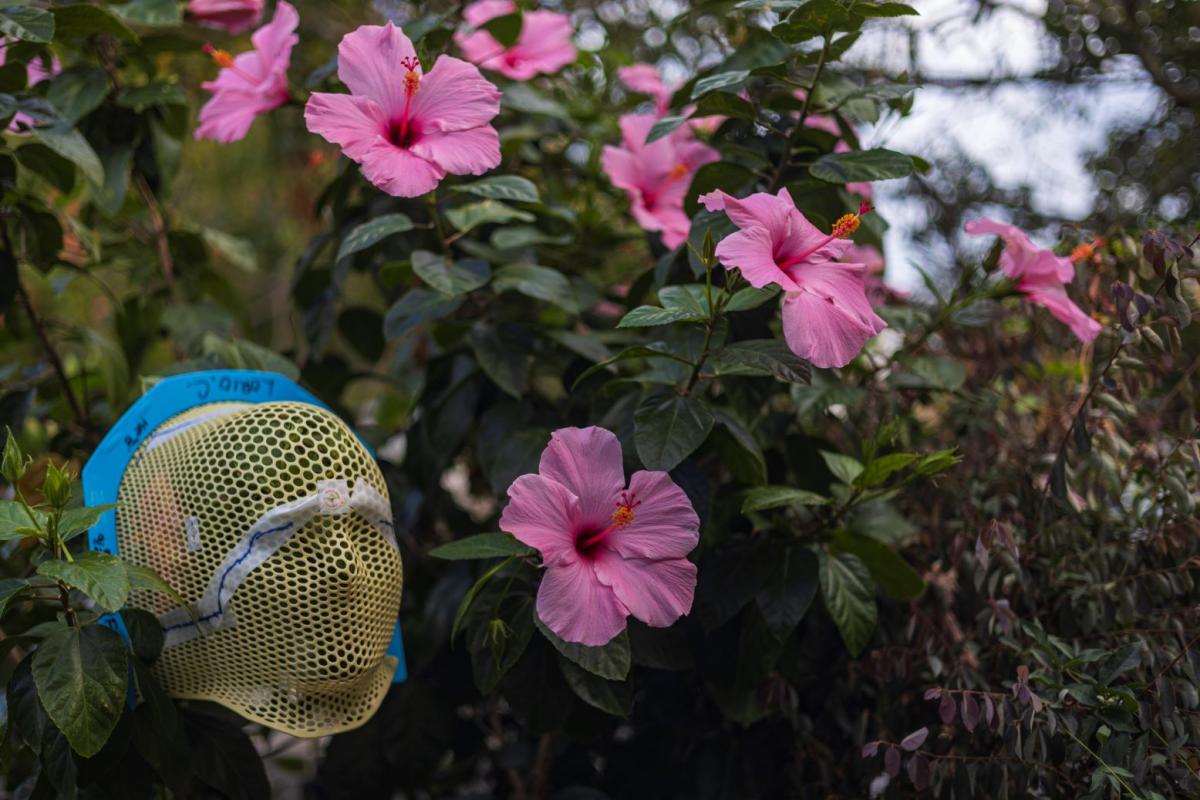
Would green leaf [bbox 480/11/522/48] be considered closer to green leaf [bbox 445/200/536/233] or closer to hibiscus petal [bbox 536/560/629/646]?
green leaf [bbox 445/200/536/233]

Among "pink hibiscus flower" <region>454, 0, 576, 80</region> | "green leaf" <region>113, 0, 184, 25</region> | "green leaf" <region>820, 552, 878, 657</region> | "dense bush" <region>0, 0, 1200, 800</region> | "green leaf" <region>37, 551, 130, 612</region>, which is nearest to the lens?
"green leaf" <region>37, 551, 130, 612</region>

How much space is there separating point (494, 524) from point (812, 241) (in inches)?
25.5

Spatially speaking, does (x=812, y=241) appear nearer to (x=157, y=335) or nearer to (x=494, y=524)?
(x=494, y=524)

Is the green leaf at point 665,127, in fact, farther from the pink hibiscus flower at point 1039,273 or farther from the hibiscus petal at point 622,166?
the pink hibiscus flower at point 1039,273

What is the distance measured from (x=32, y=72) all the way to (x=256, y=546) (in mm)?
774

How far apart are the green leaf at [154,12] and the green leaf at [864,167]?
0.77m

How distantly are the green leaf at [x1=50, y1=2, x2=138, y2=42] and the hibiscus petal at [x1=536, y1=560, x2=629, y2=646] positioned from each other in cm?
79

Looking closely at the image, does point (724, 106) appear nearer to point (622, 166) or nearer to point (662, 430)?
point (622, 166)

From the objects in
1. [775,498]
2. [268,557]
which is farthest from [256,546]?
[775,498]

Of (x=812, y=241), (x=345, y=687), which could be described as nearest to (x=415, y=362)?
(x=345, y=687)

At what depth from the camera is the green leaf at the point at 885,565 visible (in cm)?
105

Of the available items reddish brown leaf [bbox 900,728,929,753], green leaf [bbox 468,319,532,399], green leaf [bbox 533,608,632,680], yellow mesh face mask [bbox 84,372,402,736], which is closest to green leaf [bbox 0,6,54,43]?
yellow mesh face mask [bbox 84,372,402,736]

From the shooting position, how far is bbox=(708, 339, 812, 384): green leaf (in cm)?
92

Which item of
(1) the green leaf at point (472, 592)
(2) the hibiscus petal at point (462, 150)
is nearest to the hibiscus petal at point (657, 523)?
(1) the green leaf at point (472, 592)
